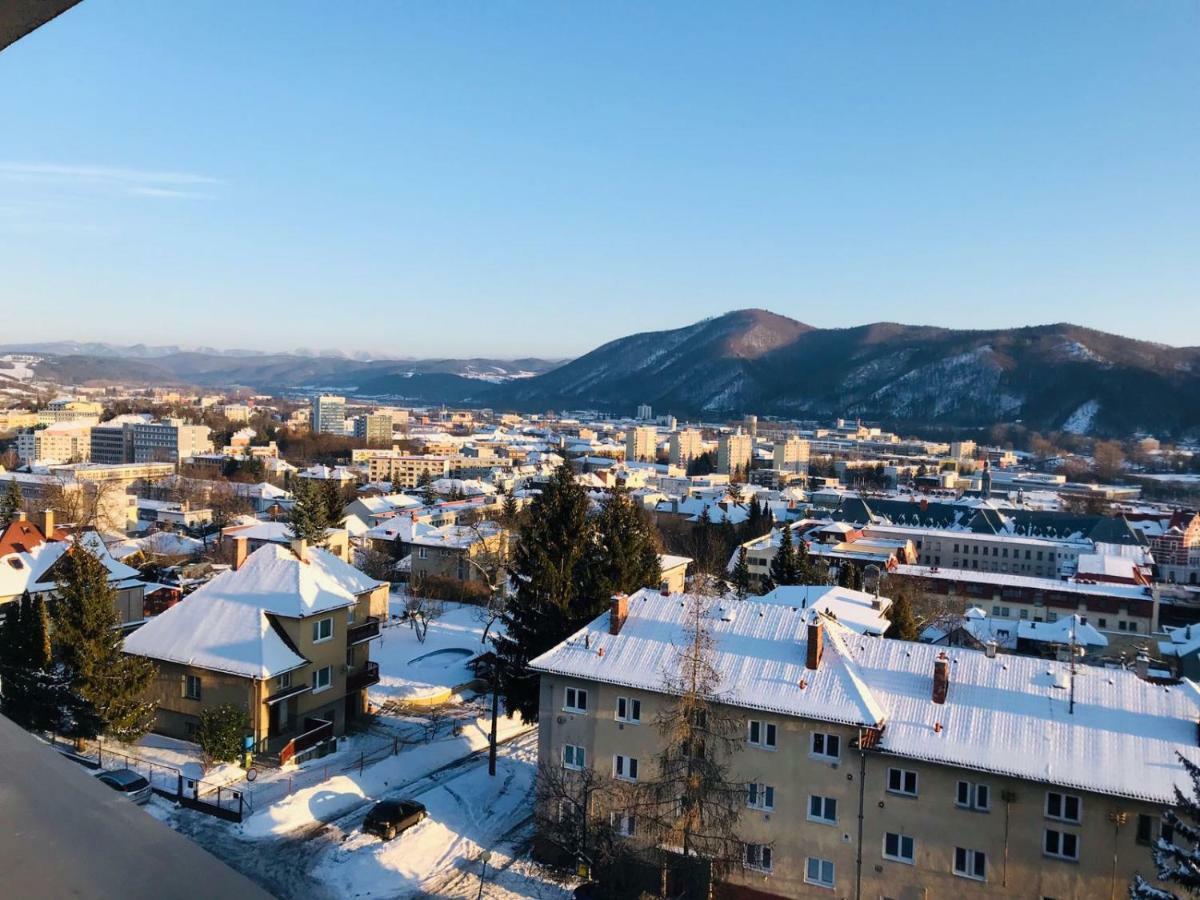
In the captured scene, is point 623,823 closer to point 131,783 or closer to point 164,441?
point 131,783

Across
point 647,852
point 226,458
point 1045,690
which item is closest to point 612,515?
point 647,852

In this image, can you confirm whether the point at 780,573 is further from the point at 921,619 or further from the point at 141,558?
the point at 141,558

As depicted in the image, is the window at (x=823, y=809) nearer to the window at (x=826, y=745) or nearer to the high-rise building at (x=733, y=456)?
the window at (x=826, y=745)

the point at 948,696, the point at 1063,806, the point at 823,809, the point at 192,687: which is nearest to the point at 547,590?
the point at 192,687

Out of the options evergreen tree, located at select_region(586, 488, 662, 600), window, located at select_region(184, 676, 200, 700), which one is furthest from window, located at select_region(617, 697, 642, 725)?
window, located at select_region(184, 676, 200, 700)

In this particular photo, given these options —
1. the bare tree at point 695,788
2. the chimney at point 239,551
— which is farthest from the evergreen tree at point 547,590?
the bare tree at point 695,788

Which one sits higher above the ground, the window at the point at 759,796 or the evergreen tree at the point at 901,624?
the window at the point at 759,796

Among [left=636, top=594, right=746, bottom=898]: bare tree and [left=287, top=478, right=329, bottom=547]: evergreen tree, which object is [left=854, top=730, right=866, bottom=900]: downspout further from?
[left=287, top=478, right=329, bottom=547]: evergreen tree
